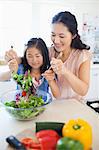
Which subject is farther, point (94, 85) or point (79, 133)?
point (94, 85)

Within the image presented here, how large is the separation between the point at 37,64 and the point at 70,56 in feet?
0.68

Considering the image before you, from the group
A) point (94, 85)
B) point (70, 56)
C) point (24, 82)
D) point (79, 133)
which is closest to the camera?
point (79, 133)

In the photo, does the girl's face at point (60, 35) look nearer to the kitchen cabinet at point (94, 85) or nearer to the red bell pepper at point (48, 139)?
the red bell pepper at point (48, 139)

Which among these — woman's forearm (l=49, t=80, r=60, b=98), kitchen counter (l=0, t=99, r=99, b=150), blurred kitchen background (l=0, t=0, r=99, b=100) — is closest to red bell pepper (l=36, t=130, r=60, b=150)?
kitchen counter (l=0, t=99, r=99, b=150)

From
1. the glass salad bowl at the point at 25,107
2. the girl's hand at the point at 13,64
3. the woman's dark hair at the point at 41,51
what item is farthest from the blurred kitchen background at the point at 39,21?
the glass salad bowl at the point at 25,107

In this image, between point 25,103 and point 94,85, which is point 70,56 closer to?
point 25,103

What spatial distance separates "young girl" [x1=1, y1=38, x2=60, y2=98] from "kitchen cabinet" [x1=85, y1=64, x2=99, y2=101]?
1.48 m

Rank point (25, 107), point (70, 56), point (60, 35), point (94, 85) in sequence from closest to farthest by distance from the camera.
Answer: point (25, 107) → point (60, 35) → point (70, 56) → point (94, 85)

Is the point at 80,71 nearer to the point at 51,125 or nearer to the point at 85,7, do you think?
the point at 51,125

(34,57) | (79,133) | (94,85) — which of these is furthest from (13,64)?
(94,85)

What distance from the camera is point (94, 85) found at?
9.71 feet

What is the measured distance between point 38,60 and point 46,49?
10cm

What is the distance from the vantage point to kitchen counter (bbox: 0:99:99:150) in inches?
38.0

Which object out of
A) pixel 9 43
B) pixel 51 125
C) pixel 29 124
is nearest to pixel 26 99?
pixel 29 124
